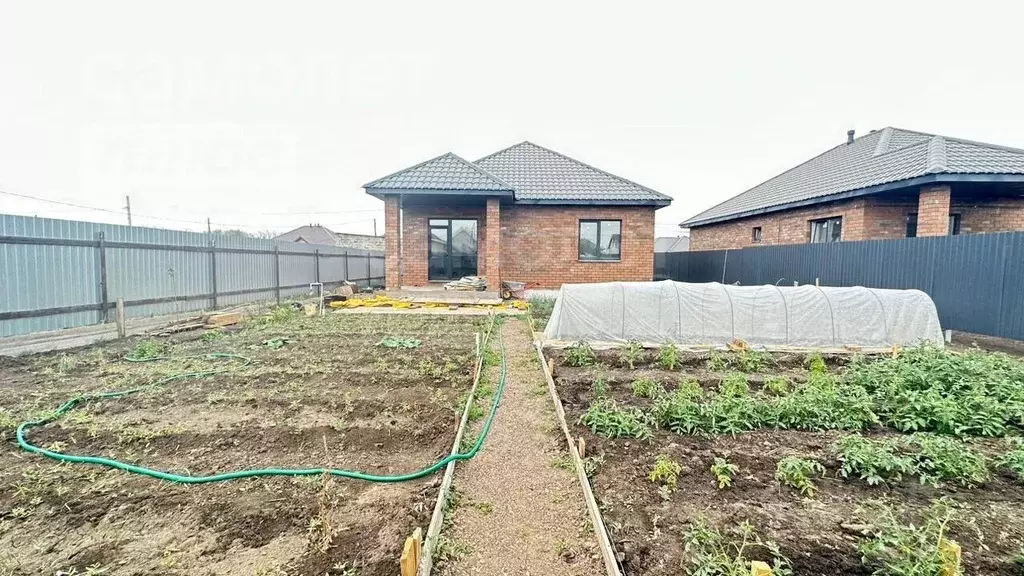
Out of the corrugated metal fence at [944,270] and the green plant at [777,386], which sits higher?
the corrugated metal fence at [944,270]

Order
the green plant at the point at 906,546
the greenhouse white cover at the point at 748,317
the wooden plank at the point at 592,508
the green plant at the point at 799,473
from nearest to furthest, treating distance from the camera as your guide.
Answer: the green plant at the point at 906,546, the wooden plank at the point at 592,508, the green plant at the point at 799,473, the greenhouse white cover at the point at 748,317

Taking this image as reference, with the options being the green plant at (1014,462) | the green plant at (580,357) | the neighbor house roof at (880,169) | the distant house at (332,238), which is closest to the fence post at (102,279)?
the green plant at (580,357)

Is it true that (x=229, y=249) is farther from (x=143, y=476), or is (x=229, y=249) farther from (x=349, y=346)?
(x=143, y=476)

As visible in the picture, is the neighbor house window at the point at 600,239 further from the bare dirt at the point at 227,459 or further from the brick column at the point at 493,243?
the bare dirt at the point at 227,459

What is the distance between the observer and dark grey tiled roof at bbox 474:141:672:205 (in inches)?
526

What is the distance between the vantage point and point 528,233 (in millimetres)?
13789

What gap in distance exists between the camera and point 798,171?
56.3ft

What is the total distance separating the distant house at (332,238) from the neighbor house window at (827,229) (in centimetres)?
3302

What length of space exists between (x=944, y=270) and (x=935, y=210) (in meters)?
2.41

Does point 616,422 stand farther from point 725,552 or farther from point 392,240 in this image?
point 392,240

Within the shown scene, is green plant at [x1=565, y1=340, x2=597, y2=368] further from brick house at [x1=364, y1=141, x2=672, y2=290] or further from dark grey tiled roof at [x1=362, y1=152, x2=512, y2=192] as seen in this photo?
dark grey tiled roof at [x1=362, y1=152, x2=512, y2=192]

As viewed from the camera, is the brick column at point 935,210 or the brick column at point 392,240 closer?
the brick column at point 935,210

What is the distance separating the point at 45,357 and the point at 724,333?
10.4 metres

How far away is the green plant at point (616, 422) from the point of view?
11.9ft
